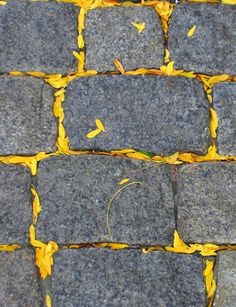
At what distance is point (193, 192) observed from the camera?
2.12m

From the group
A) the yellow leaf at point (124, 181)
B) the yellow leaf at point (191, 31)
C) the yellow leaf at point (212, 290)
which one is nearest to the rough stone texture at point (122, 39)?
the yellow leaf at point (191, 31)

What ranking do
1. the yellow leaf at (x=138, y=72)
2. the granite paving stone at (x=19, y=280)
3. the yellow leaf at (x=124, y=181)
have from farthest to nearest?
the yellow leaf at (x=138, y=72)
the yellow leaf at (x=124, y=181)
the granite paving stone at (x=19, y=280)

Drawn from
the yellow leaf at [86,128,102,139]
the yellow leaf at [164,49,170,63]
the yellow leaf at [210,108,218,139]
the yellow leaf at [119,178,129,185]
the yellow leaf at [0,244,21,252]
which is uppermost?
the yellow leaf at [164,49,170,63]

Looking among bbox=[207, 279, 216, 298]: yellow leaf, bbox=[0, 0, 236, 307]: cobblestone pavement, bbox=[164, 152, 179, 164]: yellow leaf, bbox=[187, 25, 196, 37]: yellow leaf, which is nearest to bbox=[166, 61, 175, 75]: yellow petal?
bbox=[0, 0, 236, 307]: cobblestone pavement

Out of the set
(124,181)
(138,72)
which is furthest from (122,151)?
(138,72)

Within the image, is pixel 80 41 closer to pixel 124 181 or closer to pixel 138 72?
pixel 138 72

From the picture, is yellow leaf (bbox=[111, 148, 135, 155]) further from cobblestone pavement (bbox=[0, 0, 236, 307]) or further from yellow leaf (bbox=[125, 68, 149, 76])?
yellow leaf (bbox=[125, 68, 149, 76])

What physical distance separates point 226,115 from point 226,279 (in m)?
0.66

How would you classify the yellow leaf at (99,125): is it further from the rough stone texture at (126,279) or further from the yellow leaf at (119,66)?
the rough stone texture at (126,279)

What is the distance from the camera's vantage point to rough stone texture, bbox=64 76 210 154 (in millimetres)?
2166

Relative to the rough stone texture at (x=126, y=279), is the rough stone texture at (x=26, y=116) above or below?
above

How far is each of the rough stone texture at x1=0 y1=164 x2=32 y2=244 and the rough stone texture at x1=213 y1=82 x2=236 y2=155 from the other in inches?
31.6

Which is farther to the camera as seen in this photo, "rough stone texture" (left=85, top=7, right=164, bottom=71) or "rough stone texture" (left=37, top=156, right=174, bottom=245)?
"rough stone texture" (left=85, top=7, right=164, bottom=71)

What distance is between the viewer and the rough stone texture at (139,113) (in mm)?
2166
